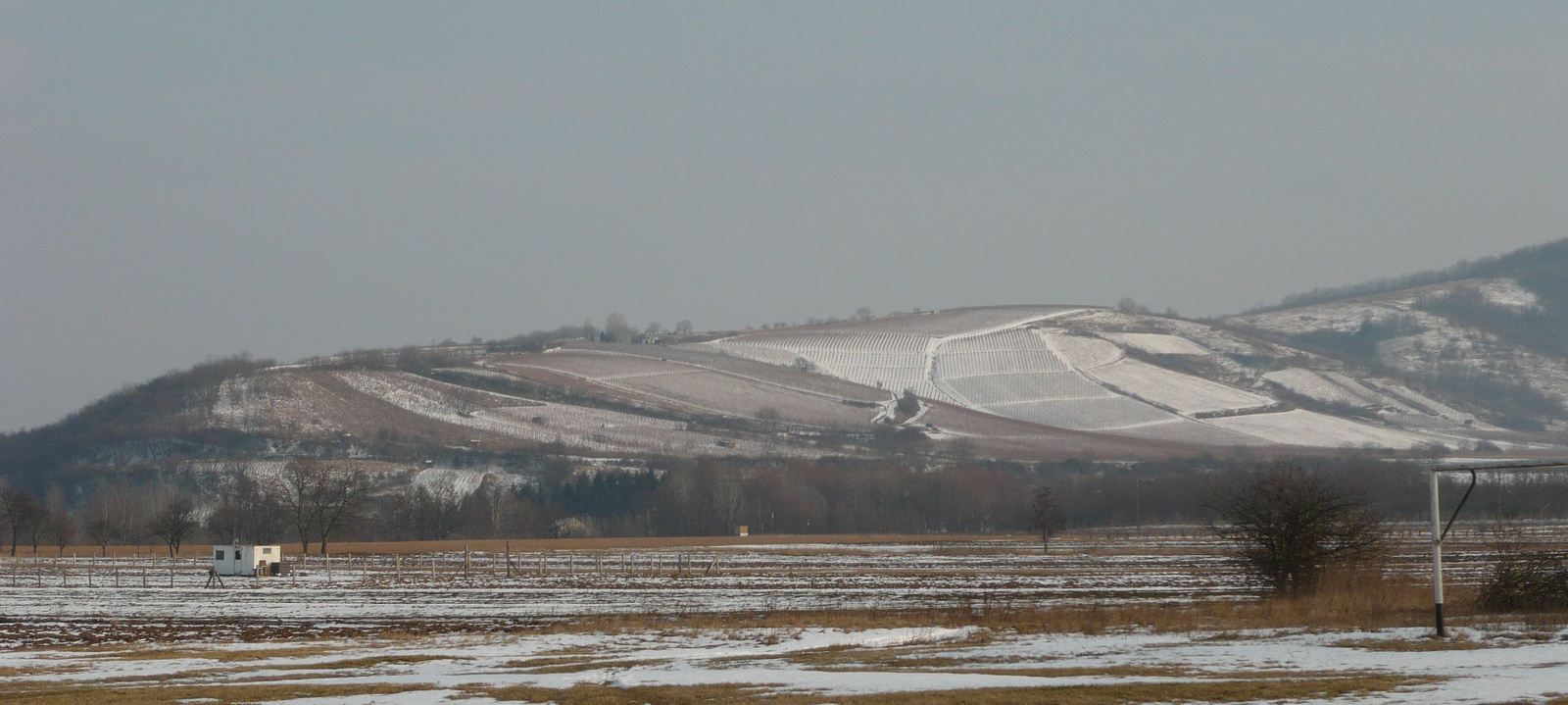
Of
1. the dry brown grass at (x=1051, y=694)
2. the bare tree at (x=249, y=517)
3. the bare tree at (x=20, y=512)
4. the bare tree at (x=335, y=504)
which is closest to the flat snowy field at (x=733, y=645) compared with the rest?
the dry brown grass at (x=1051, y=694)

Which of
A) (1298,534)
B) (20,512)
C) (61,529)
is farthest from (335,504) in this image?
(1298,534)

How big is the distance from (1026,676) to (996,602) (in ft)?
67.9

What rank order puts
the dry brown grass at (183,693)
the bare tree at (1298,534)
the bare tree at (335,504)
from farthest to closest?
the bare tree at (335,504), the bare tree at (1298,534), the dry brown grass at (183,693)

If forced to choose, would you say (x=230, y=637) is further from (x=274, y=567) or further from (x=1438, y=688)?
Result: (x=274, y=567)

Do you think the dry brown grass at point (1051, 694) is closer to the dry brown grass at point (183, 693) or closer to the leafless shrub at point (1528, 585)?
the dry brown grass at point (183, 693)

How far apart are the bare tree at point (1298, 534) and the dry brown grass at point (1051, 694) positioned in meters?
15.8

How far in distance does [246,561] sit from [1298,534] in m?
52.3

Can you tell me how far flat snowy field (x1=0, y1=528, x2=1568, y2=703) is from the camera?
19.5 meters

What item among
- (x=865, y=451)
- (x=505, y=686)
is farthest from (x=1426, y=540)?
(x=865, y=451)

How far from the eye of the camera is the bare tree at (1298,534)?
34219 mm

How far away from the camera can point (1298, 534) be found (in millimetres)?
34438

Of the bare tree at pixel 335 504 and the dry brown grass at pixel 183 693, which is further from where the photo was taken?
the bare tree at pixel 335 504

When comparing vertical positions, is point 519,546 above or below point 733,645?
below

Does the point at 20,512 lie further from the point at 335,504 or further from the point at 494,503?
the point at 494,503
